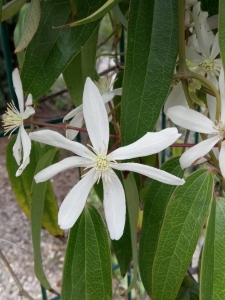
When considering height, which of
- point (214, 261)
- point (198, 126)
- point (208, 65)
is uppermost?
point (208, 65)

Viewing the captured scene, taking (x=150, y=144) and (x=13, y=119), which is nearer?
(x=150, y=144)

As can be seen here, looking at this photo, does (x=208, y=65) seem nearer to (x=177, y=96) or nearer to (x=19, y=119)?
(x=177, y=96)

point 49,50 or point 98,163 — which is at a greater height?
point 49,50

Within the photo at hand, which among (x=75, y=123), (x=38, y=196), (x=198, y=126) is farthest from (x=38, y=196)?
(x=198, y=126)

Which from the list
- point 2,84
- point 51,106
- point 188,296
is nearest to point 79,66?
point 188,296

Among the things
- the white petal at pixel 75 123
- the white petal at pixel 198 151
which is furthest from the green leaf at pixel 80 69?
the white petal at pixel 198 151
